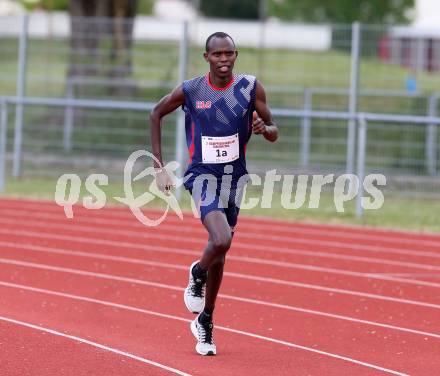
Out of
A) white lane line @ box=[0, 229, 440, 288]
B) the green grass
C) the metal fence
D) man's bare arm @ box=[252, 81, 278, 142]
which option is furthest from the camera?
the metal fence

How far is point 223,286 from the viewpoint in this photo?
1073 centimetres

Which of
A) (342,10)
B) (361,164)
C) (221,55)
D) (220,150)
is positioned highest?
(342,10)

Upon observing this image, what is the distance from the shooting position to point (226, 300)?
9.99m

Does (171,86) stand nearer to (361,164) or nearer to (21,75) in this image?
(21,75)

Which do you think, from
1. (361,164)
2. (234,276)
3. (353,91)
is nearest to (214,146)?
(234,276)

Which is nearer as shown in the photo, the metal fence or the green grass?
the green grass

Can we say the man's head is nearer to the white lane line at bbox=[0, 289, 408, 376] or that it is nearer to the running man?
the running man

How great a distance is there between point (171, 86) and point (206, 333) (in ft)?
46.6

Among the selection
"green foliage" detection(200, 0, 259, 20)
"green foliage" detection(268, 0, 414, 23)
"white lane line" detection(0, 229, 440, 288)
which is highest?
"green foliage" detection(268, 0, 414, 23)

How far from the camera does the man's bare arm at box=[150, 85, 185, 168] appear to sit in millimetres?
8188

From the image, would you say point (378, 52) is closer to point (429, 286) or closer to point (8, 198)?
point (8, 198)

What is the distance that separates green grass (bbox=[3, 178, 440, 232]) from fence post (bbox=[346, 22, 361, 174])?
2.09ft

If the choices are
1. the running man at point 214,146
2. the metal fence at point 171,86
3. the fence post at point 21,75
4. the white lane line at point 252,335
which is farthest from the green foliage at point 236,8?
the running man at point 214,146

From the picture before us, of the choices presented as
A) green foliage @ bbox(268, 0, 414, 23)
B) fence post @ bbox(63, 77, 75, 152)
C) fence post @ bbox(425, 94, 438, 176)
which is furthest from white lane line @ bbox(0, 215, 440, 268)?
green foliage @ bbox(268, 0, 414, 23)
